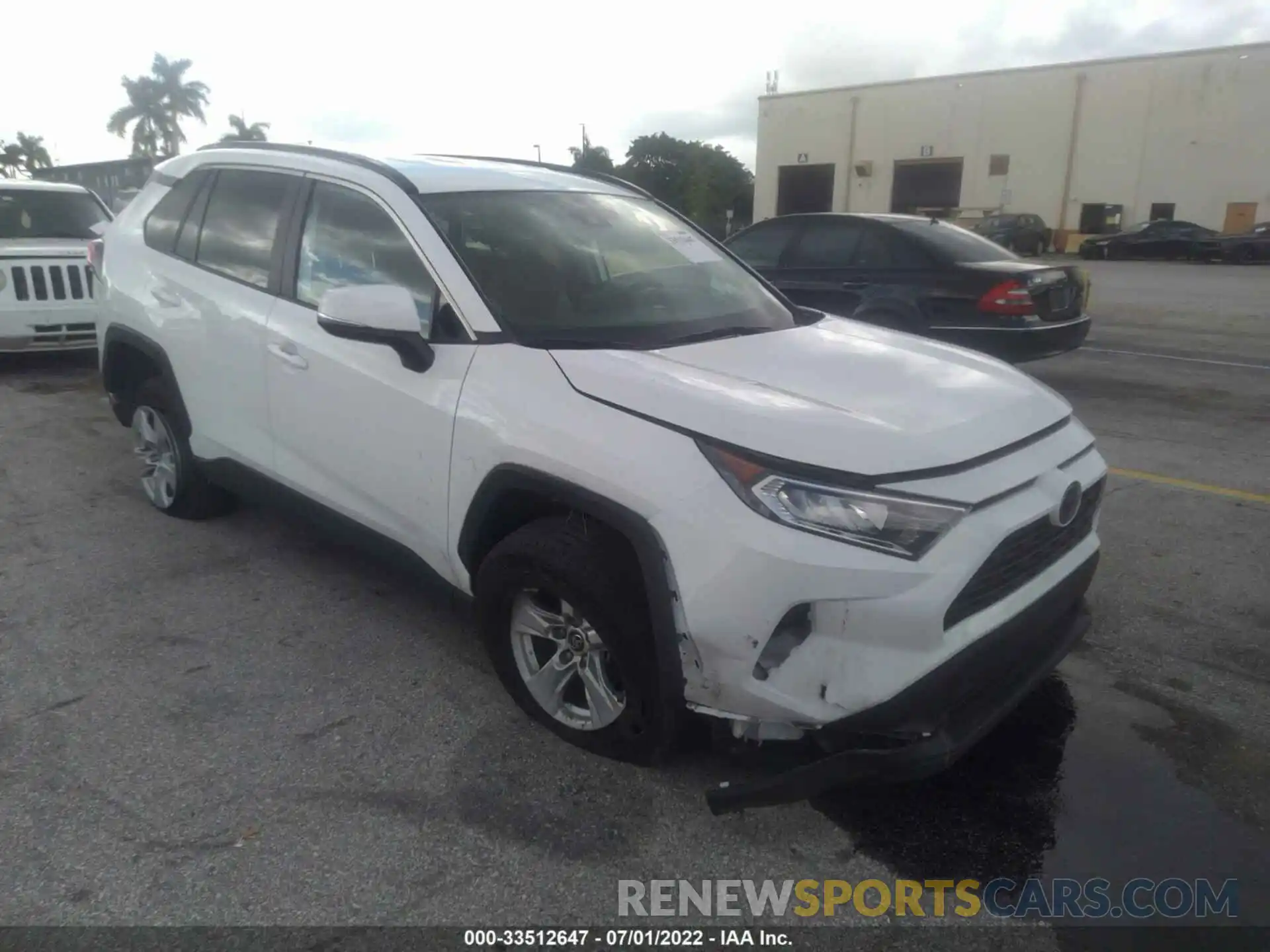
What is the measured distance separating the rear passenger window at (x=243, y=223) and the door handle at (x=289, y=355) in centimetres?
32

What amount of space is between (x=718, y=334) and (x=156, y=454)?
3.17 m

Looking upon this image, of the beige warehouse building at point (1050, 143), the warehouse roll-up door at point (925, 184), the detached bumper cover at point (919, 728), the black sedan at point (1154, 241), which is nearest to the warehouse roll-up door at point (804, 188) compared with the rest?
the beige warehouse building at point (1050, 143)

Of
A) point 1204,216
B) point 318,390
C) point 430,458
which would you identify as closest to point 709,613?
point 430,458

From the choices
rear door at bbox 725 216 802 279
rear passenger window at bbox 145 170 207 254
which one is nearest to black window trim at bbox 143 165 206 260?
rear passenger window at bbox 145 170 207 254

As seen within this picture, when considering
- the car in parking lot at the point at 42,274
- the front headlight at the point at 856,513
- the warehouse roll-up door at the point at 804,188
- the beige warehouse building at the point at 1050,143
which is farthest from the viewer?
the warehouse roll-up door at the point at 804,188

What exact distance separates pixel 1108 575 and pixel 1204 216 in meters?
43.1

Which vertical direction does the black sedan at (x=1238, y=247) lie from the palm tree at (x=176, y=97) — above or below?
below

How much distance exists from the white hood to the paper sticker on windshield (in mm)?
755

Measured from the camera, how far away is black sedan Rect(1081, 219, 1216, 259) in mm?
30984

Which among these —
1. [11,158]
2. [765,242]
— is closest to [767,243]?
[765,242]

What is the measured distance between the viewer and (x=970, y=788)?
2.90 m

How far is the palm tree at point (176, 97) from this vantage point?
56469mm

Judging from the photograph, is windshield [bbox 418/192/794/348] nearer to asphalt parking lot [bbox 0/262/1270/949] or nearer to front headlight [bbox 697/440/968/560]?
front headlight [bbox 697/440/968/560]

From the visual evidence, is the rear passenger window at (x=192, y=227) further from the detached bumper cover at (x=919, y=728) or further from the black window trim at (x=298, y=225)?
the detached bumper cover at (x=919, y=728)
